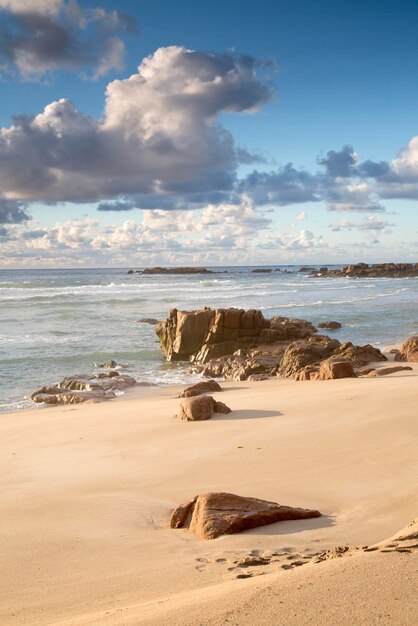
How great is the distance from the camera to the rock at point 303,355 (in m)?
16.0

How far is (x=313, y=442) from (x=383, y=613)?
4.52 metres

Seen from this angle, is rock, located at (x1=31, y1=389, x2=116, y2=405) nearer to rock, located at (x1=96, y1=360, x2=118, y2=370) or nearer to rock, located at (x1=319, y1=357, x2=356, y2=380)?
rock, located at (x1=96, y1=360, x2=118, y2=370)

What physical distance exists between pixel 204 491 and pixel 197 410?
11.4 ft

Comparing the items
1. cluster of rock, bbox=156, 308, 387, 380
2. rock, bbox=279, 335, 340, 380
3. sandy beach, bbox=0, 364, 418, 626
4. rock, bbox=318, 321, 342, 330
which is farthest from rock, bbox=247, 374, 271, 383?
rock, bbox=318, 321, 342, 330

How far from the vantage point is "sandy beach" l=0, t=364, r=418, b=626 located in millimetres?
2762

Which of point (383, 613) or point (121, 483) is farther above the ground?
point (383, 613)

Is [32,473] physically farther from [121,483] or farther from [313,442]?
[313,442]

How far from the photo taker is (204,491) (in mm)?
5559

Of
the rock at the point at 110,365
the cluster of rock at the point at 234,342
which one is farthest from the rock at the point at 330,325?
the rock at the point at 110,365

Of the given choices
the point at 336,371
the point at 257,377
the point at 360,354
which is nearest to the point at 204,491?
the point at 336,371

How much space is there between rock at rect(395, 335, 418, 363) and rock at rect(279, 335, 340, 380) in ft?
5.79

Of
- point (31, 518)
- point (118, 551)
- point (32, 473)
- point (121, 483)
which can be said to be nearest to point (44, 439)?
point (32, 473)

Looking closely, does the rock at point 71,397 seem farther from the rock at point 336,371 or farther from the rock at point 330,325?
the rock at point 330,325

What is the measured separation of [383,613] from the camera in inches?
98.0
